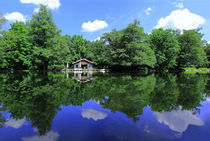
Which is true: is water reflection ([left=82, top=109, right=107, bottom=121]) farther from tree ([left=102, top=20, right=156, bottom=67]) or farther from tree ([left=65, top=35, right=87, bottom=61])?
tree ([left=65, top=35, right=87, bottom=61])

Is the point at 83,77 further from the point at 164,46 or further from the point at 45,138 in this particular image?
the point at 164,46

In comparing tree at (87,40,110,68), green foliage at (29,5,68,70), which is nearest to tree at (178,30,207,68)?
tree at (87,40,110,68)

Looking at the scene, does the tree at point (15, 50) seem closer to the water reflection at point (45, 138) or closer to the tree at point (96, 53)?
the tree at point (96, 53)

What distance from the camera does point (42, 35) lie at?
99.5 feet

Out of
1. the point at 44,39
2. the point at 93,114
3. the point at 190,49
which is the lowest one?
the point at 93,114

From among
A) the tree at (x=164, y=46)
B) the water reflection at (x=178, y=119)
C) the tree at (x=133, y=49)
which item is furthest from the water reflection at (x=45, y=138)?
the tree at (x=164, y=46)

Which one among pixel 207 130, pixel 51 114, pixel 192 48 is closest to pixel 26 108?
pixel 51 114

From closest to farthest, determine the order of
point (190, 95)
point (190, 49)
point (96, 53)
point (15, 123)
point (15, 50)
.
Answer: 1. point (15, 123)
2. point (190, 95)
3. point (15, 50)
4. point (190, 49)
5. point (96, 53)

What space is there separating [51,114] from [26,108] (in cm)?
113

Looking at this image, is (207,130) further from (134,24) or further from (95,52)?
(95,52)

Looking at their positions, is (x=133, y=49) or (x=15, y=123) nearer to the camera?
(x=15, y=123)

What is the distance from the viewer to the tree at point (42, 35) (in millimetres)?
28453

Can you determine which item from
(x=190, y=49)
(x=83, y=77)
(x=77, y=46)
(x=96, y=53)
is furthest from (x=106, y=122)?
(x=77, y=46)

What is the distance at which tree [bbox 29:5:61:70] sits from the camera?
28.5 metres
